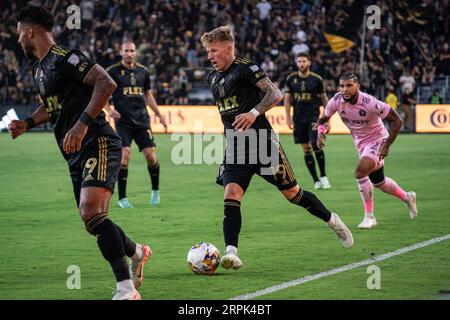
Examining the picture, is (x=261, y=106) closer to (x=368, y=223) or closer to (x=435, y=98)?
(x=368, y=223)

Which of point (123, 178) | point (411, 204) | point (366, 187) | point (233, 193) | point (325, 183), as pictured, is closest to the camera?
point (233, 193)

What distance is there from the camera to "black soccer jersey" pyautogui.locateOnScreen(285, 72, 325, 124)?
18312 mm

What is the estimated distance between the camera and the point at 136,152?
1060 inches

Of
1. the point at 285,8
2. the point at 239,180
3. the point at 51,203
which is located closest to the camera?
the point at 239,180

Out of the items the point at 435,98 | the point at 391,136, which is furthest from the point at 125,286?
the point at 435,98

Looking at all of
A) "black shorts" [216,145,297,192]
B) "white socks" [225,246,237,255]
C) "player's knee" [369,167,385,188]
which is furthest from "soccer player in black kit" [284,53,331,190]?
"white socks" [225,246,237,255]

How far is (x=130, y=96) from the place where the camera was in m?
15.2

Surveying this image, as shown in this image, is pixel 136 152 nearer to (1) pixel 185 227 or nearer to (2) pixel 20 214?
(2) pixel 20 214

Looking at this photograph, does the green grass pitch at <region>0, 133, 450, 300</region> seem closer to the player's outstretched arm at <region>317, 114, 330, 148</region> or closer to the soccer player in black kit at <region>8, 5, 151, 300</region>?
the soccer player in black kit at <region>8, 5, 151, 300</region>

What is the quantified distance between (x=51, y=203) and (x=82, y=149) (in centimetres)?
793

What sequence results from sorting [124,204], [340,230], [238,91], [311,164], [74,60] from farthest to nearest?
[311,164], [124,204], [340,230], [238,91], [74,60]

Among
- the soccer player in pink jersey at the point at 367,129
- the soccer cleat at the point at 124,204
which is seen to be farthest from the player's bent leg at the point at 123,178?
the soccer player in pink jersey at the point at 367,129

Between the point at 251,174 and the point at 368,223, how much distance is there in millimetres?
3207
